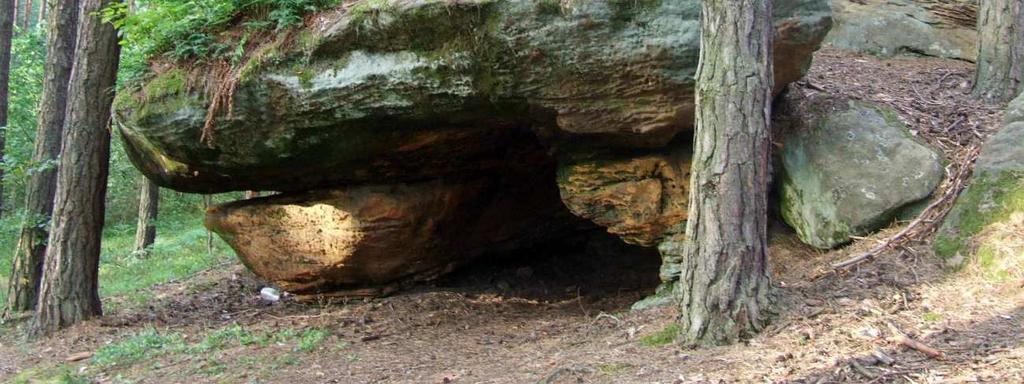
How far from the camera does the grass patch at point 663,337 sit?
5797 mm

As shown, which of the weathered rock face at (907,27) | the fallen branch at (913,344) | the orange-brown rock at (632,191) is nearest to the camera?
the fallen branch at (913,344)

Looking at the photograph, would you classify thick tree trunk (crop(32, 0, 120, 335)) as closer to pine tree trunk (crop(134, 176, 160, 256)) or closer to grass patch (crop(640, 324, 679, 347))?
grass patch (crop(640, 324, 679, 347))

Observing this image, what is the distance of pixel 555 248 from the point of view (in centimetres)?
1158

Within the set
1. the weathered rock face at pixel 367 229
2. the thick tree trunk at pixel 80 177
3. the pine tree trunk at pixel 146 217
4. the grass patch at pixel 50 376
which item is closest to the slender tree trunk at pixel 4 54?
the pine tree trunk at pixel 146 217

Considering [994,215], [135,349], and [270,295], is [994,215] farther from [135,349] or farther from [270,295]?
[270,295]

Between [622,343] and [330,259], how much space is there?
4.43 m

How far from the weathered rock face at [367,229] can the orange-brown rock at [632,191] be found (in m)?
1.94

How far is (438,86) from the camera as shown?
Answer: 7.11 meters

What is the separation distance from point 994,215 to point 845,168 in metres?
1.27

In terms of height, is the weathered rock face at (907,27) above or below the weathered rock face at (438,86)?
above

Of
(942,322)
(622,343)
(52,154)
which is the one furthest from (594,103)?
(52,154)

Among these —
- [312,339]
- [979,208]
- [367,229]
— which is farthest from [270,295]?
[979,208]

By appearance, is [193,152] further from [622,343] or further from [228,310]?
[622,343]

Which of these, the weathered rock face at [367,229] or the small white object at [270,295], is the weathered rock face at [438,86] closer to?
the weathered rock face at [367,229]
